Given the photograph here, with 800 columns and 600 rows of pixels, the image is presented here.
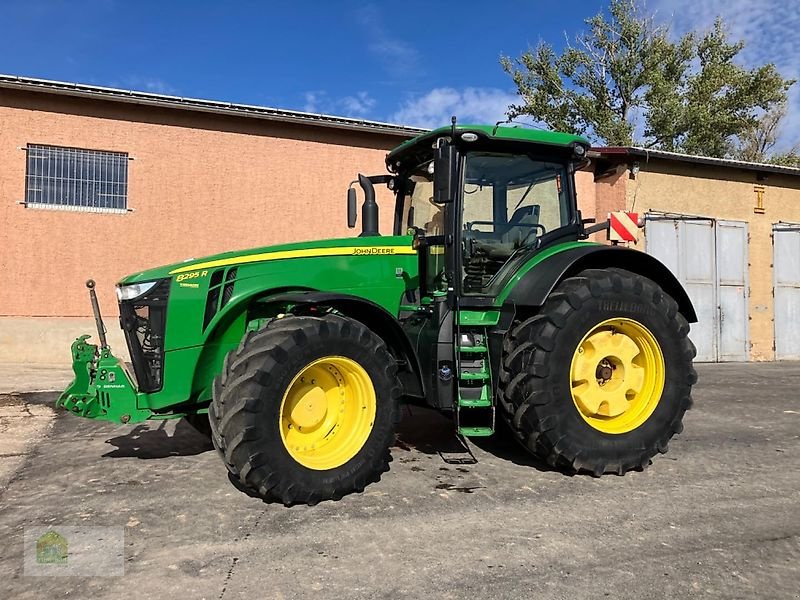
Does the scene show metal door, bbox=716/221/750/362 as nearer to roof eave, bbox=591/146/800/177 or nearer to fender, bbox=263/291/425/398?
roof eave, bbox=591/146/800/177

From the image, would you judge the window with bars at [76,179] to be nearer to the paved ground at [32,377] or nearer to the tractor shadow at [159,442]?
the paved ground at [32,377]

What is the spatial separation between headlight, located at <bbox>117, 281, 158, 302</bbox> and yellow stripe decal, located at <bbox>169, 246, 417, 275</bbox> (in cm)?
17

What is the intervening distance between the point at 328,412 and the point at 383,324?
0.72 m

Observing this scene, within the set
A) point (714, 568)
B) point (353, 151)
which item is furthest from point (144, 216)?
point (714, 568)

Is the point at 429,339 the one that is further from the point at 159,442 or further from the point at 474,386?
the point at 159,442

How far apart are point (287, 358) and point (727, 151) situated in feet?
90.8

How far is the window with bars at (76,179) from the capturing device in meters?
10.7

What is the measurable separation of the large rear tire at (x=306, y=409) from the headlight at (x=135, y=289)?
33.7 inches

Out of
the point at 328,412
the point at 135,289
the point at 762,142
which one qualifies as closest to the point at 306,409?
the point at 328,412

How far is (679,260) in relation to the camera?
13.5 meters

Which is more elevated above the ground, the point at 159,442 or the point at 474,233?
the point at 474,233

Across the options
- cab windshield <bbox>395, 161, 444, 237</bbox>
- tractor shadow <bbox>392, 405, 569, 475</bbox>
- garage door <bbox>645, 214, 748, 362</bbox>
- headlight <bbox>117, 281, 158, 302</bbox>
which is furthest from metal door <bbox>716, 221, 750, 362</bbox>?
headlight <bbox>117, 281, 158, 302</bbox>

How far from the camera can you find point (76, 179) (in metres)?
10.9

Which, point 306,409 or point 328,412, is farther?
point 328,412
